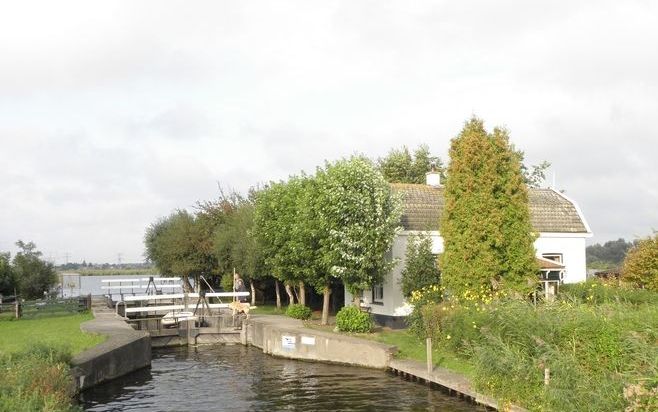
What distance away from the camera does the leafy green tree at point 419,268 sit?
26328 mm

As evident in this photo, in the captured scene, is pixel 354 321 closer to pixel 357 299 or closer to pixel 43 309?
pixel 357 299

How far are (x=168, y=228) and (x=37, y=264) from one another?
429 inches

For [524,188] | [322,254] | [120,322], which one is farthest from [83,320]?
[524,188]

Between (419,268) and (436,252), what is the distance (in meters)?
2.04

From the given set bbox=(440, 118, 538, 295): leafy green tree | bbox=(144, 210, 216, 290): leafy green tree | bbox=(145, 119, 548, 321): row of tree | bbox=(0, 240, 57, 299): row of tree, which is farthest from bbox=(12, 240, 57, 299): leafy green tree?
bbox=(440, 118, 538, 295): leafy green tree

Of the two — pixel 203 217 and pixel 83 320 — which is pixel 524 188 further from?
pixel 203 217

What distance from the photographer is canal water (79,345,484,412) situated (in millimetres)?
17391

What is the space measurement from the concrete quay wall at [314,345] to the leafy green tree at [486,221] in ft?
12.1

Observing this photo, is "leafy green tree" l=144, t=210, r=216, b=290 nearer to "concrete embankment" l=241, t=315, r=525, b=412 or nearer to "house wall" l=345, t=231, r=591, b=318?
"concrete embankment" l=241, t=315, r=525, b=412

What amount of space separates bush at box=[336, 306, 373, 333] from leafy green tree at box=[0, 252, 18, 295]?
952 inches

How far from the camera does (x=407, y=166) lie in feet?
175

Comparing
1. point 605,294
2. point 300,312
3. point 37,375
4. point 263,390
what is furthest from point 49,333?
point 605,294

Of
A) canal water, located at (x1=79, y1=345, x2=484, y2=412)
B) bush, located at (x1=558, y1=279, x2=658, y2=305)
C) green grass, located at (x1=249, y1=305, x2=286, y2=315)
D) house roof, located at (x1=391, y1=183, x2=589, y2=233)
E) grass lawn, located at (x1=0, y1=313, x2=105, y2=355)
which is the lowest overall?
canal water, located at (x1=79, y1=345, x2=484, y2=412)

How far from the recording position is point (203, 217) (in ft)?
170
